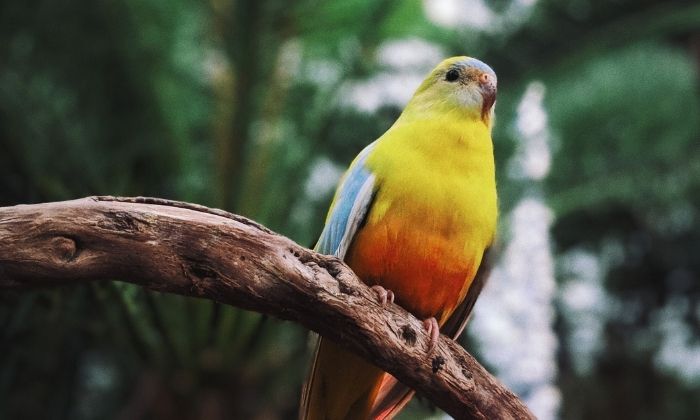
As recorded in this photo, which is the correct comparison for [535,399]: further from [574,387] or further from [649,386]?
[649,386]

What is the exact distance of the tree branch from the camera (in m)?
1.48

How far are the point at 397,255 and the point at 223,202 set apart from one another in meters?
2.22

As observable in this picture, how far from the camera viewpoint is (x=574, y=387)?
5.25 metres

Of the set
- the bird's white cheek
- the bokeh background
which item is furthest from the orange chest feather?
the bokeh background

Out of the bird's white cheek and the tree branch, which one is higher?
the bird's white cheek

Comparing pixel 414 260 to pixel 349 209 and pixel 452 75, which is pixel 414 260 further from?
pixel 452 75

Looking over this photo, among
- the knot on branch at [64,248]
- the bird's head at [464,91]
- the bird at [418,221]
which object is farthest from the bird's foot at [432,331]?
the knot on branch at [64,248]

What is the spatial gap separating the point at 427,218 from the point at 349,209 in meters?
0.20

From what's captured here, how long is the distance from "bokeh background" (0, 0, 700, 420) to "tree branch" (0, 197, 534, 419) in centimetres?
187

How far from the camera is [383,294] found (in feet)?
6.04

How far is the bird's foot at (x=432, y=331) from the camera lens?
1.85 meters

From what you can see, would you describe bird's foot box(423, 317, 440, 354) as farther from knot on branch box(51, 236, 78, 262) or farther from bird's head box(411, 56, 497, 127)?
knot on branch box(51, 236, 78, 262)

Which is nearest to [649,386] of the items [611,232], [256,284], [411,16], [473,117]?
[611,232]

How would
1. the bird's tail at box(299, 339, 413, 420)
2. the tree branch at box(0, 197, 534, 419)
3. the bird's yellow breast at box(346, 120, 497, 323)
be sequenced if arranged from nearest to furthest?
the tree branch at box(0, 197, 534, 419) < the bird's yellow breast at box(346, 120, 497, 323) < the bird's tail at box(299, 339, 413, 420)
